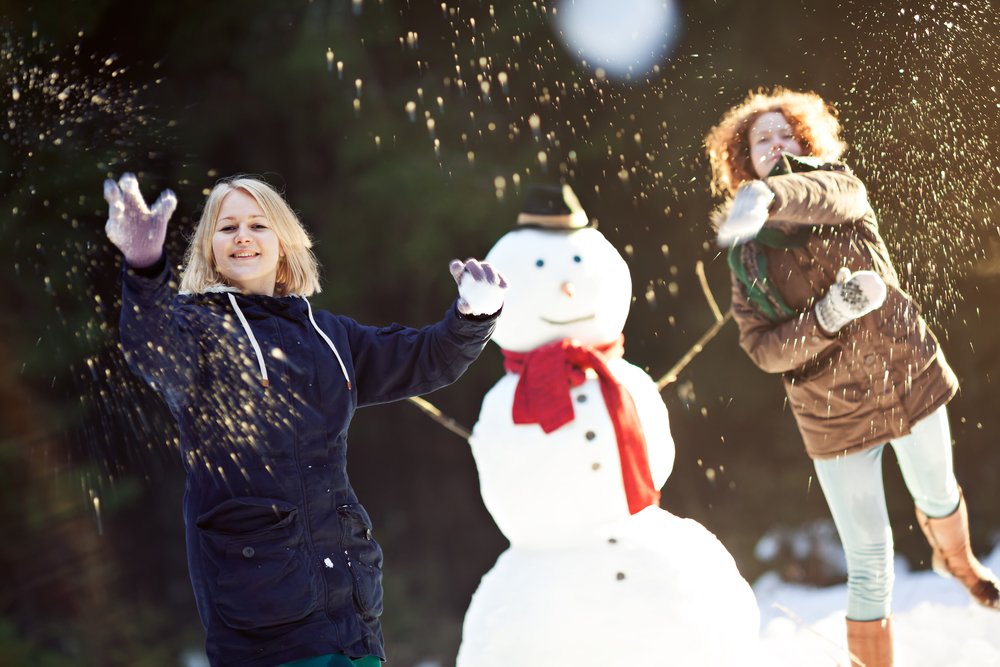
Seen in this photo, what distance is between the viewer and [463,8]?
4.51 meters

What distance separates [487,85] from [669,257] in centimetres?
97

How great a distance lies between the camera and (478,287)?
2.13m

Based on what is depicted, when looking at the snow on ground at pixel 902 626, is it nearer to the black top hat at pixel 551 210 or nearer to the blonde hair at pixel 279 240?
the black top hat at pixel 551 210

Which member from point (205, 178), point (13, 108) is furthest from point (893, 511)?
point (13, 108)

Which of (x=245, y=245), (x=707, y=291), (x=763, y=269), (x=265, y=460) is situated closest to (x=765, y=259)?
(x=763, y=269)

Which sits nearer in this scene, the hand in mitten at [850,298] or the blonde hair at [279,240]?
the blonde hair at [279,240]

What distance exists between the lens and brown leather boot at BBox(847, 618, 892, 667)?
9.77 feet

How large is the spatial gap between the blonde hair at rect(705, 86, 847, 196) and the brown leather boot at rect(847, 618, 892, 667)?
122 centimetres

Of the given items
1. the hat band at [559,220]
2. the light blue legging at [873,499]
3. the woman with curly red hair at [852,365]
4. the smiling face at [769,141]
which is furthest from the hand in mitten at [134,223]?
the light blue legging at [873,499]

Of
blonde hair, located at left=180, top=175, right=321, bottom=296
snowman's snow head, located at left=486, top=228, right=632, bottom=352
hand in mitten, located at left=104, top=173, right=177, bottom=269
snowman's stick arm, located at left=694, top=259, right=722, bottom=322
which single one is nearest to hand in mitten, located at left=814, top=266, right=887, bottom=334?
snowman's stick arm, located at left=694, top=259, right=722, bottom=322

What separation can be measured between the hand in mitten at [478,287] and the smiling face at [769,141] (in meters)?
1.21

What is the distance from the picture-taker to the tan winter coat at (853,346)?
9.61 feet

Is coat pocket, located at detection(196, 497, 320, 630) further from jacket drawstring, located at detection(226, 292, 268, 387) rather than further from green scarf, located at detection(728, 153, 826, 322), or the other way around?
green scarf, located at detection(728, 153, 826, 322)

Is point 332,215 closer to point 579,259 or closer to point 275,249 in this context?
point 579,259
